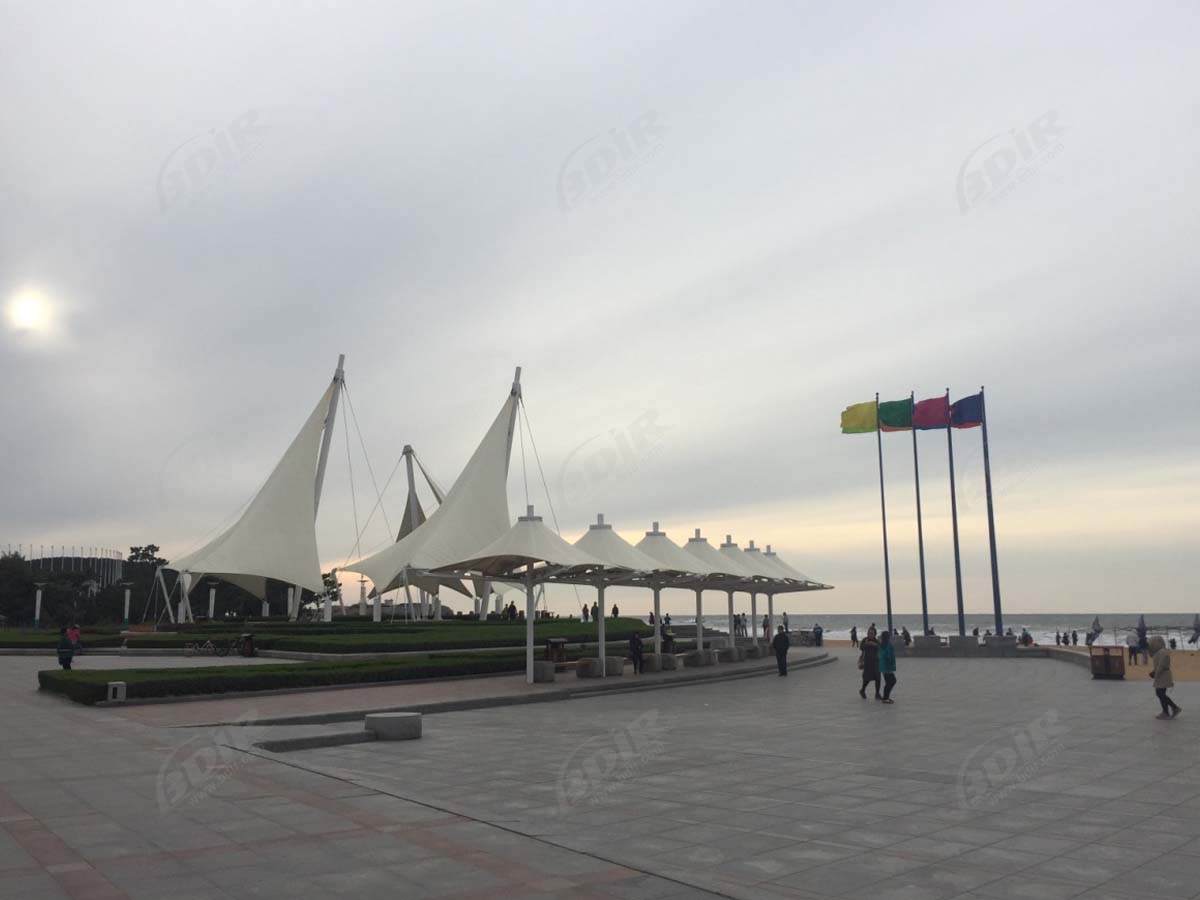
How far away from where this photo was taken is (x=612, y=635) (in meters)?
32.5

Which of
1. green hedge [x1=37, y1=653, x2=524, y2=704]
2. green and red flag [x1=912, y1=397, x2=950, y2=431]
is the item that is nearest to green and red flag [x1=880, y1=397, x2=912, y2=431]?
green and red flag [x1=912, y1=397, x2=950, y2=431]

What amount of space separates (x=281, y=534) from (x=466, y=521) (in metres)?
9.43

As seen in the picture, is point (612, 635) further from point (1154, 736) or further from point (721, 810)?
point (721, 810)

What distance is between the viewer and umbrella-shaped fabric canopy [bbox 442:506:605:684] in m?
19.0

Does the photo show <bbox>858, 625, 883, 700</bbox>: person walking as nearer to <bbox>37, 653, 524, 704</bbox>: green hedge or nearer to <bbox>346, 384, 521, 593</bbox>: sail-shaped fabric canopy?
<bbox>37, 653, 524, 704</bbox>: green hedge

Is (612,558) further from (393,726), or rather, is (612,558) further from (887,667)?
(393,726)

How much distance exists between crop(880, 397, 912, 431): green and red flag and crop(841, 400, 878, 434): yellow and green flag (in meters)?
0.72

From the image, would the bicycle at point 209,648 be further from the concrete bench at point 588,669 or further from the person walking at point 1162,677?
the person walking at point 1162,677

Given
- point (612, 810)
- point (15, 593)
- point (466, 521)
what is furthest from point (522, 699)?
point (15, 593)

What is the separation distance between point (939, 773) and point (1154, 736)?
4.34m

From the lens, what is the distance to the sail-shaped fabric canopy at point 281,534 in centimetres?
4059

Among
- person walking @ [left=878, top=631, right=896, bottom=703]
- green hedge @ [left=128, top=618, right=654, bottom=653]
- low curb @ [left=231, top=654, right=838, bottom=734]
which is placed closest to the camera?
low curb @ [left=231, top=654, right=838, bottom=734]

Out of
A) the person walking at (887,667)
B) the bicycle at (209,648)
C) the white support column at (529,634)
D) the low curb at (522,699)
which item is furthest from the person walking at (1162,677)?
the bicycle at (209,648)

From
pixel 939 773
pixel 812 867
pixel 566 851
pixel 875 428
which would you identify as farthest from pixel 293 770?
pixel 875 428
